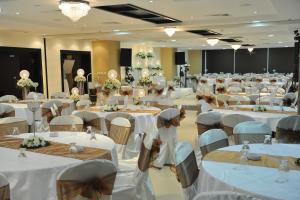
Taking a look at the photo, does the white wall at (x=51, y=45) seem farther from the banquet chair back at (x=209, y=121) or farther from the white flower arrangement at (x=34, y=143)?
the white flower arrangement at (x=34, y=143)

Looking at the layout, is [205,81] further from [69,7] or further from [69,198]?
[69,198]

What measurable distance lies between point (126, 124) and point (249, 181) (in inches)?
102

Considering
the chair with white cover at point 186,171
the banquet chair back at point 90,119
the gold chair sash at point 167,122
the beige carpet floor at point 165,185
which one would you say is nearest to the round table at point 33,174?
the chair with white cover at point 186,171

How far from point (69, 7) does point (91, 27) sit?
222 inches

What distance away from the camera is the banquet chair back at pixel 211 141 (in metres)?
4.32

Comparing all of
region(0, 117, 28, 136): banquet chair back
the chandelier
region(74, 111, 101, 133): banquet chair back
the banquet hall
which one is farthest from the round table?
the chandelier

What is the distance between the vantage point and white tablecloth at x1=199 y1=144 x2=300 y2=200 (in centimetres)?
270

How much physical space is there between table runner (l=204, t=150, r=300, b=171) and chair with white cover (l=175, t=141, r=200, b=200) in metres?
0.18

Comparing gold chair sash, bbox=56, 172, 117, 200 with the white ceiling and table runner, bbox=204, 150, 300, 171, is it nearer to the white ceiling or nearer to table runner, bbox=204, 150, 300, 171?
table runner, bbox=204, 150, 300, 171

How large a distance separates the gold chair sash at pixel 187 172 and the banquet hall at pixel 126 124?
12 millimetres

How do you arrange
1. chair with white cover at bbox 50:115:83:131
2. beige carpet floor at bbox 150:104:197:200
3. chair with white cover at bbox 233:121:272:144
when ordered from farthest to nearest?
chair with white cover at bbox 50:115:83:131 < beige carpet floor at bbox 150:104:197:200 < chair with white cover at bbox 233:121:272:144

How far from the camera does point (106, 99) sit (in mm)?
9555

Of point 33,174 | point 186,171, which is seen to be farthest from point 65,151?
point 186,171

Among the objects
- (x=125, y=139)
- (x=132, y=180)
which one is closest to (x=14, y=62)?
(x=125, y=139)
